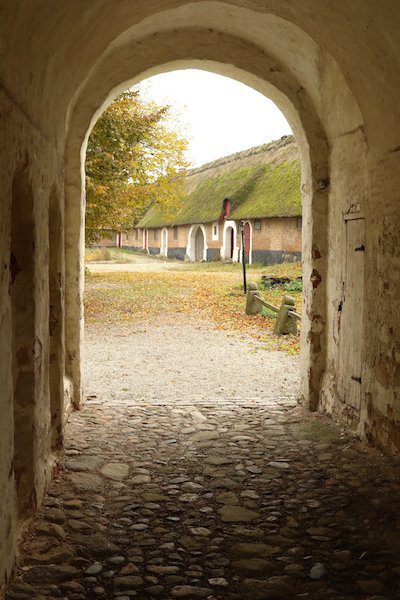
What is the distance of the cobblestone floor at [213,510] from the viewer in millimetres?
3172

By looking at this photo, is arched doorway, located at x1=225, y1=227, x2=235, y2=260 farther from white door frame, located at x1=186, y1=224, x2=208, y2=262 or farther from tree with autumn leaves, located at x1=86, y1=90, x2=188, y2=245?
tree with autumn leaves, located at x1=86, y1=90, x2=188, y2=245

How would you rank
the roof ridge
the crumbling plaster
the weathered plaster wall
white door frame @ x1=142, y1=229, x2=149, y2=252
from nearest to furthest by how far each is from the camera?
the weathered plaster wall → the crumbling plaster → the roof ridge → white door frame @ x1=142, y1=229, x2=149, y2=252

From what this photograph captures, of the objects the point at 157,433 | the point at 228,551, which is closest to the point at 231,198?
the point at 157,433

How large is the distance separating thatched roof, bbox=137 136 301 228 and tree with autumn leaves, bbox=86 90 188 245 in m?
9.37

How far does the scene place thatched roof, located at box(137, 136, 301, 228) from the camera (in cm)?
3009

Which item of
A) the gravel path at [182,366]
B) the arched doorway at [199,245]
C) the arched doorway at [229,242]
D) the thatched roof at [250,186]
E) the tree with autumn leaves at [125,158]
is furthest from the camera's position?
the arched doorway at [199,245]

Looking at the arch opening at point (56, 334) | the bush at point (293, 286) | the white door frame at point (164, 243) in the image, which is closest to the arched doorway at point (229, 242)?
the white door frame at point (164, 243)

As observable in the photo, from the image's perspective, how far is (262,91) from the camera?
675 cm

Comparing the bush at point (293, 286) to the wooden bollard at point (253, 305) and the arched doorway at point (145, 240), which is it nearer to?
the wooden bollard at point (253, 305)

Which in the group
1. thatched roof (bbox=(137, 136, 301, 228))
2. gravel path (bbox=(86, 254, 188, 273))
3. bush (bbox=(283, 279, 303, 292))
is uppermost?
thatched roof (bbox=(137, 136, 301, 228))

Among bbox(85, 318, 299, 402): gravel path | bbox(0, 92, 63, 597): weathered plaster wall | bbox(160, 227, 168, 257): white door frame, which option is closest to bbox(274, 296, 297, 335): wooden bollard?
bbox(85, 318, 299, 402): gravel path

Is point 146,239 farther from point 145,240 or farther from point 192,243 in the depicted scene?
point 192,243

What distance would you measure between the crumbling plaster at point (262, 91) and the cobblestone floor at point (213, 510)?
34 cm

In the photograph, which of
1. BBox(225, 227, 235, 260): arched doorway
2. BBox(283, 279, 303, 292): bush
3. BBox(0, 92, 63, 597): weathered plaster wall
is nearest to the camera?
BBox(0, 92, 63, 597): weathered plaster wall
